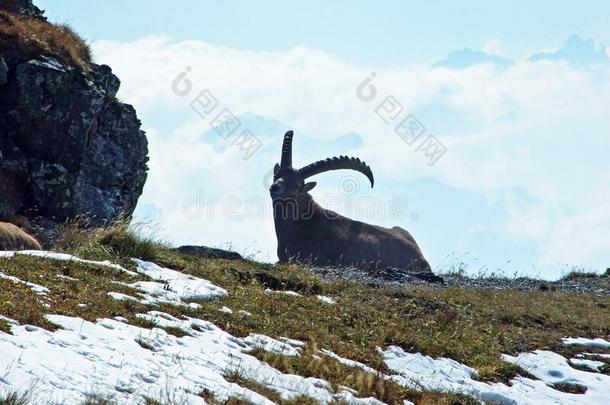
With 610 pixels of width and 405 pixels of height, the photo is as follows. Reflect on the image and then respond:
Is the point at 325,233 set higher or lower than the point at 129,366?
higher

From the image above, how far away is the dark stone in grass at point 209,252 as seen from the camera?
21552mm

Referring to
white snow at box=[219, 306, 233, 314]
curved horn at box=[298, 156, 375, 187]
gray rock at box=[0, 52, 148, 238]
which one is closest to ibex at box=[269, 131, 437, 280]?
curved horn at box=[298, 156, 375, 187]

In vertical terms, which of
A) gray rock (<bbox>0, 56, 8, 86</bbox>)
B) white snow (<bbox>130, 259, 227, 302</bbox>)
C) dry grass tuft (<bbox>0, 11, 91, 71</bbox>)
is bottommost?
white snow (<bbox>130, 259, 227, 302</bbox>)

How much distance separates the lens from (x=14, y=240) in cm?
1747

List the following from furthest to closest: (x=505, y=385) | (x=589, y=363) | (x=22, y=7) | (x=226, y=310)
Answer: (x=22, y=7)
(x=589, y=363)
(x=226, y=310)
(x=505, y=385)

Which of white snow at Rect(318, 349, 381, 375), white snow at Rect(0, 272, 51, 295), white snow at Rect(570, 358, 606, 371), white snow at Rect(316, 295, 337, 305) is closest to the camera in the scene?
white snow at Rect(0, 272, 51, 295)

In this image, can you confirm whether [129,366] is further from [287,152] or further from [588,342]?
[287,152]

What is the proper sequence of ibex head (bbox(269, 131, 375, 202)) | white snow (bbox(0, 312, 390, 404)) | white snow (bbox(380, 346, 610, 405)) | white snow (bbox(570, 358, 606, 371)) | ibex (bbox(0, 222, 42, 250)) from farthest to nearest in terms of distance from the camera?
ibex head (bbox(269, 131, 375, 202))
ibex (bbox(0, 222, 42, 250))
white snow (bbox(570, 358, 606, 371))
white snow (bbox(380, 346, 610, 405))
white snow (bbox(0, 312, 390, 404))

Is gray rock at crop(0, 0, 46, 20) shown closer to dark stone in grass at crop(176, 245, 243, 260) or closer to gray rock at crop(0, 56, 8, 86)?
gray rock at crop(0, 56, 8, 86)

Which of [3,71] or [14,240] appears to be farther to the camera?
[3,71]

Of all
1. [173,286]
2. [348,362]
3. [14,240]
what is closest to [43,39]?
[14,240]

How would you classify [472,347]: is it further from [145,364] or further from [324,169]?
[324,169]

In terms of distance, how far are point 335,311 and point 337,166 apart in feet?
53.6

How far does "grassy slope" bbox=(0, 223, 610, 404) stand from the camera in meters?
11.9
